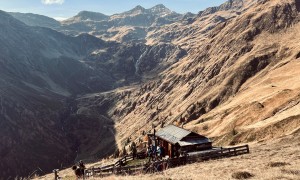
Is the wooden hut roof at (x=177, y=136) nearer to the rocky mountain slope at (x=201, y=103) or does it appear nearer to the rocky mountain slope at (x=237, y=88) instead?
the rocky mountain slope at (x=237, y=88)

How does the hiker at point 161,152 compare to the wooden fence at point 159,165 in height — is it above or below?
above

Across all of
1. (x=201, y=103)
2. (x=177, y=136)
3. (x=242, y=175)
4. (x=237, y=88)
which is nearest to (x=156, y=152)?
(x=177, y=136)

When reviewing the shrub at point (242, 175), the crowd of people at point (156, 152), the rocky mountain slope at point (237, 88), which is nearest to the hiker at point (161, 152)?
the crowd of people at point (156, 152)

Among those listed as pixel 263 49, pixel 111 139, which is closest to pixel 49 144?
pixel 111 139

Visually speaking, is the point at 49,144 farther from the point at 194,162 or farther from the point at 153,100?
the point at 194,162

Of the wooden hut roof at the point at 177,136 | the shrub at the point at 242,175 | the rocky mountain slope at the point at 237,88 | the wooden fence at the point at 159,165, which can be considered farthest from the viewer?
the rocky mountain slope at the point at 237,88

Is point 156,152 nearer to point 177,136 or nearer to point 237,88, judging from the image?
point 177,136

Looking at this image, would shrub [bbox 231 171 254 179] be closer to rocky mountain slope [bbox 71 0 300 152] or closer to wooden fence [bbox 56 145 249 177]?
wooden fence [bbox 56 145 249 177]

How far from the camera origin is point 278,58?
119 metres

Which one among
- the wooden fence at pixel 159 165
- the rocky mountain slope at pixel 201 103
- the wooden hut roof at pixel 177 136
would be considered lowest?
the wooden fence at pixel 159 165

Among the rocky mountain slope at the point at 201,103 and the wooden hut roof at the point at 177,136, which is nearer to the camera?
the wooden hut roof at the point at 177,136

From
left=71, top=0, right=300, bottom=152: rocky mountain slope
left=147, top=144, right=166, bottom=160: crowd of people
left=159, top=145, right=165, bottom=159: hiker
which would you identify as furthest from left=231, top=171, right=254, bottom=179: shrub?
left=71, top=0, right=300, bottom=152: rocky mountain slope

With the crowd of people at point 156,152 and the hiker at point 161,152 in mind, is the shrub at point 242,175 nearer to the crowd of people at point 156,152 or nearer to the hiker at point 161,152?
the crowd of people at point 156,152

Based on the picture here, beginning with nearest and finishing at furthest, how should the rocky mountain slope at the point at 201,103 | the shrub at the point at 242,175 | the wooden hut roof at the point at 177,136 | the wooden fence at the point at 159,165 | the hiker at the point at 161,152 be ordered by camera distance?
the shrub at the point at 242,175 → the wooden fence at the point at 159,165 → the wooden hut roof at the point at 177,136 → the hiker at the point at 161,152 → the rocky mountain slope at the point at 201,103
